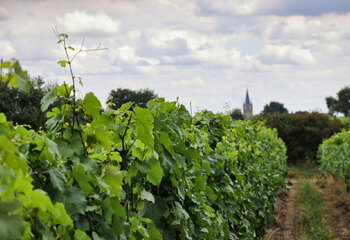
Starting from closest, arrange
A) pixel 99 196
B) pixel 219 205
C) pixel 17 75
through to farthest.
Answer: pixel 17 75, pixel 99 196, pixel 219 205

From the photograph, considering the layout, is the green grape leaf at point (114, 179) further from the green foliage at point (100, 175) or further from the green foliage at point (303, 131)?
the green foliage at point (303, 131)

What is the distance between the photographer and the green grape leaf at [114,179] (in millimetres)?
2312

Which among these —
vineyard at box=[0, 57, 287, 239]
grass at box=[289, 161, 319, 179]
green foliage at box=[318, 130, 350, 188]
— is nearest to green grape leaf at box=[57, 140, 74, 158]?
vineyard at box=[0, 57, 287, 239]

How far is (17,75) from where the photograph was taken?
148cm

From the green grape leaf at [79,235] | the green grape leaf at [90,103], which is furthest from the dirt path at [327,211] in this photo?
the green grape leaf at [79,235]

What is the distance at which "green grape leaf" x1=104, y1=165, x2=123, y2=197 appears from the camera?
7.59 feet

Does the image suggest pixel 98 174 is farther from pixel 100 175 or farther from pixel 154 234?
pixel 154 234

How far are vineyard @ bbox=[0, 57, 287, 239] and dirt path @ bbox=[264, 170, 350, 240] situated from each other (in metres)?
4.12

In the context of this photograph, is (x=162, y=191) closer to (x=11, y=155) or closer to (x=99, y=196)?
(x=99, y=196)

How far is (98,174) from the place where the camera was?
7.65 feet

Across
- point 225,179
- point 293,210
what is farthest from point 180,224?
point 293,210

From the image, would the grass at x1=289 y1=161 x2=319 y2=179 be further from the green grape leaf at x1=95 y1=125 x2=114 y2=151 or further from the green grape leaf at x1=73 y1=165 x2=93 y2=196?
the green grape leaf at x1=73 y1=165 x2=93 y2=196

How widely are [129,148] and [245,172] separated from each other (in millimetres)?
4704

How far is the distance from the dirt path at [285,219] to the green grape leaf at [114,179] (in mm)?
5416
